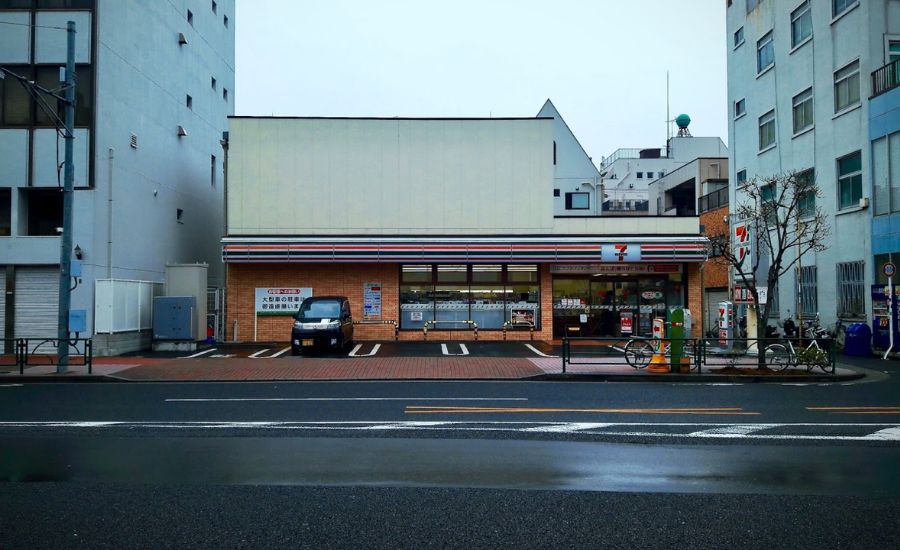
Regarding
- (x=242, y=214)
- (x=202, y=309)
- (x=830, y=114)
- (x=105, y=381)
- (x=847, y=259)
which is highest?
(x=830, y=114)

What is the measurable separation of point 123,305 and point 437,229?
1169 cm

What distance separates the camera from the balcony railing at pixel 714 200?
37.9 meters

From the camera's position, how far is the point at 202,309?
26531 millimetres

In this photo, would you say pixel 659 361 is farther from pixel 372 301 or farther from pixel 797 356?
pixel 372 301

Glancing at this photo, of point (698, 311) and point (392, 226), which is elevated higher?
point (392, 226)

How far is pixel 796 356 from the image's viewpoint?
1823 centimetres

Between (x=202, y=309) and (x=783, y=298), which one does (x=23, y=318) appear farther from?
(x=783, y=298)

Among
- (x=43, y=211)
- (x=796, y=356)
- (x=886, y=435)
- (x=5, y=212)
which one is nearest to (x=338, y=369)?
(x=796, y=356)

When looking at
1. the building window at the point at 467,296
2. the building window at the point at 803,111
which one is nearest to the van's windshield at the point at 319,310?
the building window at the point at 467,296

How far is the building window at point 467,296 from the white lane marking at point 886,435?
18.4m

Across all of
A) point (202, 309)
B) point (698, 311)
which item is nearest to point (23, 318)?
point (202, 309)

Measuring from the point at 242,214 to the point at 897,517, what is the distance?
→ 25452 millimetres

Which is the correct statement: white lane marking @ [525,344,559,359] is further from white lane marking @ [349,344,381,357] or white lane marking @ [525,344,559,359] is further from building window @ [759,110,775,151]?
building window @ [759,110,775,151]

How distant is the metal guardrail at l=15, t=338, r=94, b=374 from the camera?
725 inches
